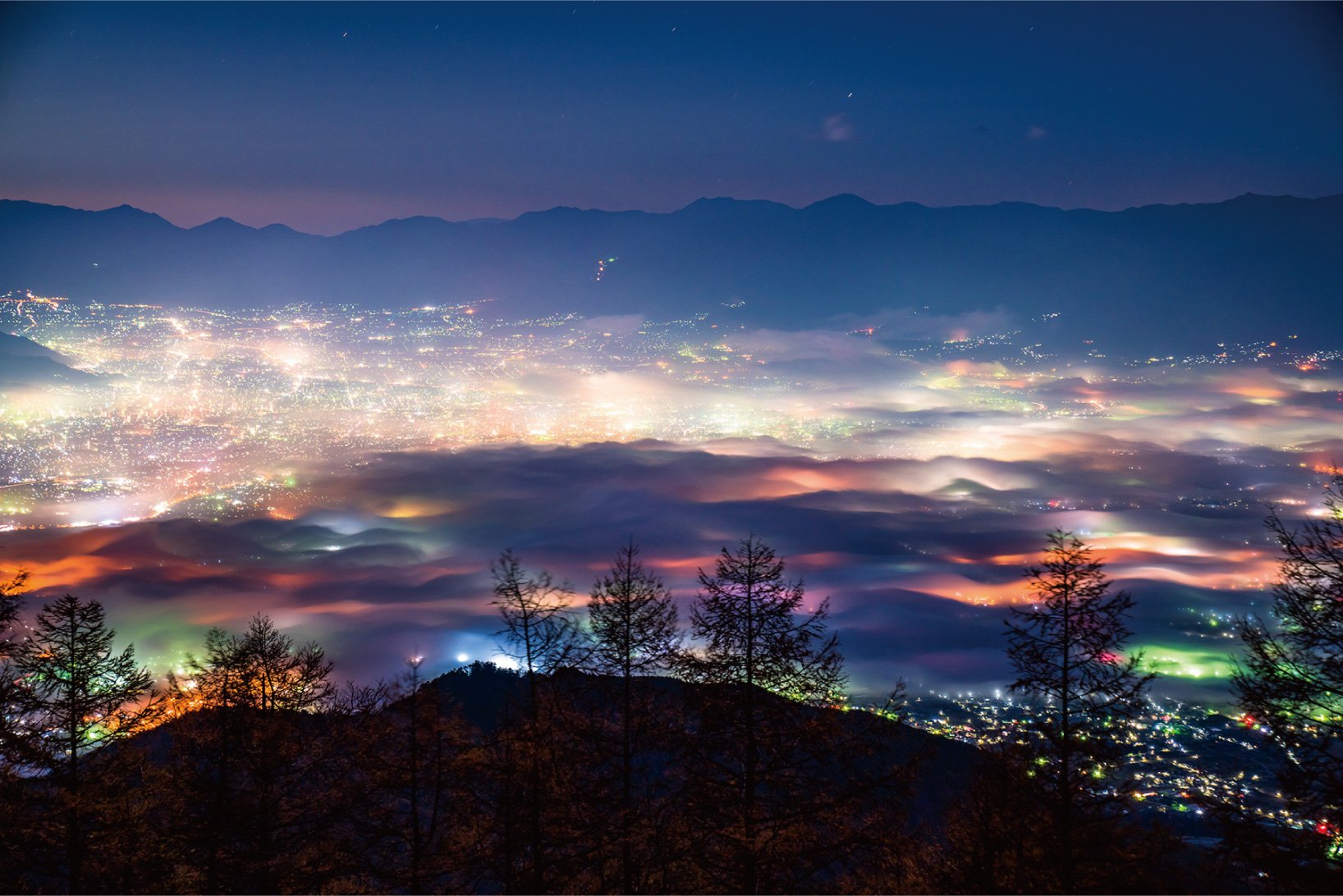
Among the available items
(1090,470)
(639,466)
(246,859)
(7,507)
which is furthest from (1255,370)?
(7,507)

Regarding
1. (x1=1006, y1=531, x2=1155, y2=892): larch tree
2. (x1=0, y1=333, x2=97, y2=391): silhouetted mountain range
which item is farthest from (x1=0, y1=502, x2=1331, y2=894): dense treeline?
(x1=0, y1=333, x2=97, y2=391): silhouetted mountain range

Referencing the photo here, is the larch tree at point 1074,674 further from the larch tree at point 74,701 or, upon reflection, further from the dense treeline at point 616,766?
the larch tree at point 74,701

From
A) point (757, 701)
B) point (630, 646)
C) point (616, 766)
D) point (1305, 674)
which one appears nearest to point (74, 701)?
point (616, 766)

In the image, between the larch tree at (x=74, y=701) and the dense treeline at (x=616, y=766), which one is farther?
the larch tree at (x=74, y=701)

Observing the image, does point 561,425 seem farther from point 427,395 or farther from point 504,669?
point 504,669

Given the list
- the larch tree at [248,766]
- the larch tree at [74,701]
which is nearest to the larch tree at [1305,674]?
the larch tree at [248,766]

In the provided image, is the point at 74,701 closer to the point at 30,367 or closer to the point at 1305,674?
the point at 1305,674
